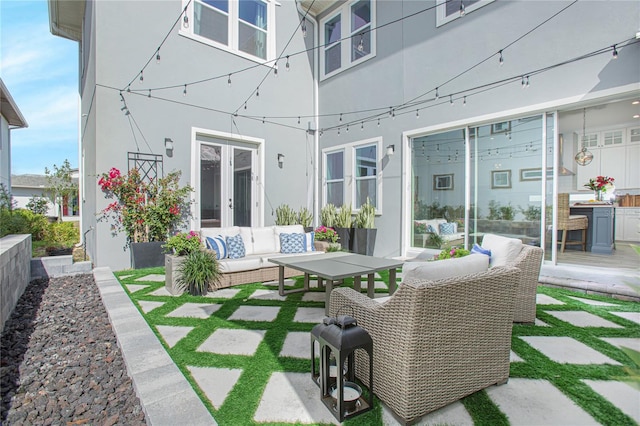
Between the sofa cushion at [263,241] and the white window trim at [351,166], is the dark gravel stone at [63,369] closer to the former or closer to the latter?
the sofa cushion at [263,241]

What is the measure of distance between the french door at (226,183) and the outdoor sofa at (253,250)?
1.77 meters

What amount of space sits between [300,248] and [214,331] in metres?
2.38

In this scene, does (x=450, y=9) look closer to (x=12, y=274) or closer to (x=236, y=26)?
(x=236, y=26)

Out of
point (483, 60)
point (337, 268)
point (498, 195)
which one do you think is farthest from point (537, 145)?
point (337, 268)

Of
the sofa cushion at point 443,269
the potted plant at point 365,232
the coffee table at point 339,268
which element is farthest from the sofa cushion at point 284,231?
the sofa cushion at point 443,269

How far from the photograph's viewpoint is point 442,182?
5.90 m

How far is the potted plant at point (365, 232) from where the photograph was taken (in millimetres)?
6375

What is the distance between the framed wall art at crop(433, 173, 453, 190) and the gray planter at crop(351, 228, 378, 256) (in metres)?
1.43

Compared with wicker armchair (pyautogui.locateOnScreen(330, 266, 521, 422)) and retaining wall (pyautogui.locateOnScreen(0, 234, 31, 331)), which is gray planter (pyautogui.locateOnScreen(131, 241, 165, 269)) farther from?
wicker armchair (pyautogui.locateOnScreen(330, 266, 521, 422))

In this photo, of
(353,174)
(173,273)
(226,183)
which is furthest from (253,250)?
(353,174)

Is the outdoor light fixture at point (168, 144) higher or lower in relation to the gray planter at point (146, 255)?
higher

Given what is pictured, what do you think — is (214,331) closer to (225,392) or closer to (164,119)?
(225,392)

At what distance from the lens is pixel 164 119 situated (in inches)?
235

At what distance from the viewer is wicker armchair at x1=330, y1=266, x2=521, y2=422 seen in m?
1.62
